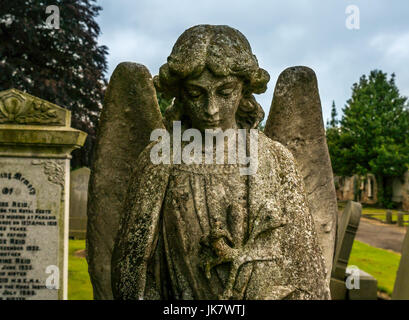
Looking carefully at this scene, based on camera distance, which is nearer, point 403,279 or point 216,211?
point 216,211

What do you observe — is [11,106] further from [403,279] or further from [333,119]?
[333,119]

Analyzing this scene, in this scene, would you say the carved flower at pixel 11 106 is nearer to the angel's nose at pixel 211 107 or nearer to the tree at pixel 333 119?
the angel's nose at pixel 211 107

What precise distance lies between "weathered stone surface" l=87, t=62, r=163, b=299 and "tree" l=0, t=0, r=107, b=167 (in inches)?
625

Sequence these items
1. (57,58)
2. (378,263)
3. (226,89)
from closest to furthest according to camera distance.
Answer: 1. (226,89)
2. (378,263)
3. (57,58)

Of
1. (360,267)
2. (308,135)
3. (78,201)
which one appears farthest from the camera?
(78,201)

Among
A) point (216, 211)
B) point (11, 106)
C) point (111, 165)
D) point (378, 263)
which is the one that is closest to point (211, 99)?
point (216, 211)

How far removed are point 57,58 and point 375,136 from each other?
86.7ft

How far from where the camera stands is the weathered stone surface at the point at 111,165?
307 cm

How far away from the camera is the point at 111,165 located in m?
3.13

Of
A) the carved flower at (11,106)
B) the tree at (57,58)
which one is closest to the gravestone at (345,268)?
the carved flower at (11,106)
